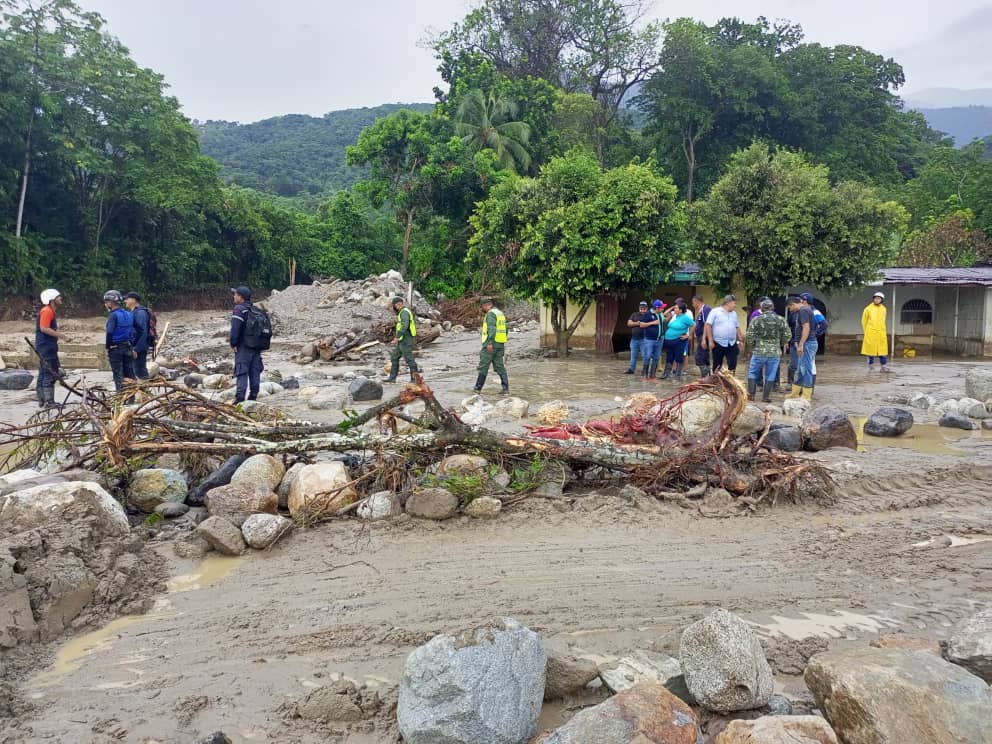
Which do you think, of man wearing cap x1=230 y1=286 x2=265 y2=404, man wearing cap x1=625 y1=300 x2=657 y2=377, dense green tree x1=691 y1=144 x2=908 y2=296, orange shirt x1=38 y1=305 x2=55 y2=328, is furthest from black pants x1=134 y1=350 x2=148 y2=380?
dense green tree x1=691 y1=144 x2=908 y2=296

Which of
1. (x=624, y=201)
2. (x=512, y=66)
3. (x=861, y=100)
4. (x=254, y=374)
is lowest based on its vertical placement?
(x=254, y=374)

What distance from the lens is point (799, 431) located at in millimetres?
7523

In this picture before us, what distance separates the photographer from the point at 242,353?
9.29 meters

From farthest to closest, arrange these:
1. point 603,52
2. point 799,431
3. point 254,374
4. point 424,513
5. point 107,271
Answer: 1. point 603,52
2. point 107,271
3. point 254,374
4. point 799,431
5. point 424,513

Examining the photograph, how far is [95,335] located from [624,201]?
52.4ft

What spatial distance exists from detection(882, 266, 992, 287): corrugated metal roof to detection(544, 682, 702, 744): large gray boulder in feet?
→ 56.4

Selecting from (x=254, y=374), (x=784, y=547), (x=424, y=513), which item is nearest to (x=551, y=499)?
(x=424, y=513)

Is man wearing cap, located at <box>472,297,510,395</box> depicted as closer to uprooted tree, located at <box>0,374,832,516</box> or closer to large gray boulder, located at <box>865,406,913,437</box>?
uprooted tree, located at <box>0,374,832,516</box>

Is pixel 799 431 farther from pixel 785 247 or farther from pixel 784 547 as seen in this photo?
pixel 785 247

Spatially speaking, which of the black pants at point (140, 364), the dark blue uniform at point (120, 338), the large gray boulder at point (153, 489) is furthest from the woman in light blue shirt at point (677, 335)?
the large gray boulder at point (153, 489)

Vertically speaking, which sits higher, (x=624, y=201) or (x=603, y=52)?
(x=603, y=52)

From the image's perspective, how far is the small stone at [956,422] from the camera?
28.8ft

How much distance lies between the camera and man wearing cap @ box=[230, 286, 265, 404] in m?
9.02

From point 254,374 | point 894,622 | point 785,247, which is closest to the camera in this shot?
point 894,622
